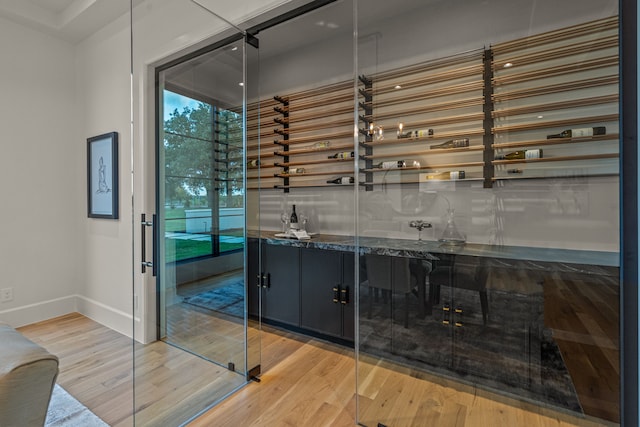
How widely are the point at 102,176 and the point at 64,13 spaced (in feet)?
5.50

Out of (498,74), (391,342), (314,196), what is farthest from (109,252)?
(498,74)

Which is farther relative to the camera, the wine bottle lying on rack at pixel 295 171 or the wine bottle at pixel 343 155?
the wine bottle lying on rack at pixel 295 171

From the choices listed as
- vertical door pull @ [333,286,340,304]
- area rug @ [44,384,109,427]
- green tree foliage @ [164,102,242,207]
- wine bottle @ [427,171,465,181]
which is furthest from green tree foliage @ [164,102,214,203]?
wine bottle @ [427,171,465,181]

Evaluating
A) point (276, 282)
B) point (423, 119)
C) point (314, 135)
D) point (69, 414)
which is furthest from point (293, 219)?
point (69, 414)

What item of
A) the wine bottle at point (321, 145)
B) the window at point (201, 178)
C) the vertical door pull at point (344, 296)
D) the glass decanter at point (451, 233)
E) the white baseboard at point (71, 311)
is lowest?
the white baseboard at point (71, 311)

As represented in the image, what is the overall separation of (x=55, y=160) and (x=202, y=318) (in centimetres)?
262

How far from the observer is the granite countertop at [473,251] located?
5.75ft

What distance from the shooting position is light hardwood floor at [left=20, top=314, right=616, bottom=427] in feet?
6.05

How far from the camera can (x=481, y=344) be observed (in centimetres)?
205

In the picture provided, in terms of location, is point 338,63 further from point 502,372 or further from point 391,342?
point 502,372

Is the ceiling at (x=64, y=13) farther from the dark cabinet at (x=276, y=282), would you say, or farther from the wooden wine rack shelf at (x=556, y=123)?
the wooden wine rack shelf at (x=556, y=123)

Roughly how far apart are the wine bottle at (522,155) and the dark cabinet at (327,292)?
1.35 meters

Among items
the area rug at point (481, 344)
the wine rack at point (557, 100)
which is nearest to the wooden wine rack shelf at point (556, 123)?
the wine rack at point (557, 100)

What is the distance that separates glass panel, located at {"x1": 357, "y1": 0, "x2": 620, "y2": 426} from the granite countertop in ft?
0.05
